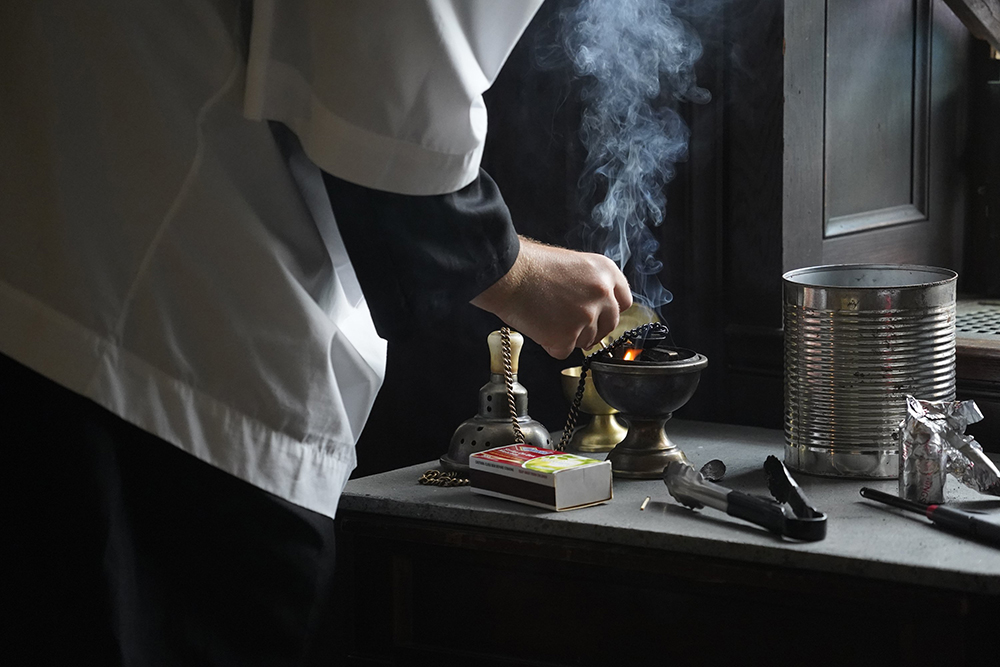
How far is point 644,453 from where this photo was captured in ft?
4.83

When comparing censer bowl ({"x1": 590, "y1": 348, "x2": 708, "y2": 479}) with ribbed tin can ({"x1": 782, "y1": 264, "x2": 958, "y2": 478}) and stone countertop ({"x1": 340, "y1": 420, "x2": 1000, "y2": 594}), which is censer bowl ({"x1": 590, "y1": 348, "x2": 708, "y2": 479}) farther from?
ribbed tin can ({"x1": 782, "y1": 264, "x2": 958, "y2": 478})

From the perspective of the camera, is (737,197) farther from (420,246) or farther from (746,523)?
(420,246)

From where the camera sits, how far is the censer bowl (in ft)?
4.71

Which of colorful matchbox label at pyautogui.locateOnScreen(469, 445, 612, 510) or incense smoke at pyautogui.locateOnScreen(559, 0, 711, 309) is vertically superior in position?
incense smoke at pyautogui.locateOnScreen(559, 0, 711, 309)

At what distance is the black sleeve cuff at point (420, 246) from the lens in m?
0.96

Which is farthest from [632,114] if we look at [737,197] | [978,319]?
[978,319]

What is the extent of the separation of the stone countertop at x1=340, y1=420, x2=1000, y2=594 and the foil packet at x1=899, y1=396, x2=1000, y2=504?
3 cm

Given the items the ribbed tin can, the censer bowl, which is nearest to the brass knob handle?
the censer bowl

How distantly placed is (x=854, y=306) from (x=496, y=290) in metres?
0.55

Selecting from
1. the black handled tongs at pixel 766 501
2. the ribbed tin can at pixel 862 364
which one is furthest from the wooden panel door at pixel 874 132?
the black handled tongs at pixel 766 501

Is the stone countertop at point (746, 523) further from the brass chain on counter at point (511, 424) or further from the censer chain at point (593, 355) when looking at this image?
the censer chain at point (593, 355)

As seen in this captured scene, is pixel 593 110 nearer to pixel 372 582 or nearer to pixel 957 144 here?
pixel 957 144

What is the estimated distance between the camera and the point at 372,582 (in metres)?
1.43

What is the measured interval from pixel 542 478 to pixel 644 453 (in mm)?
209
